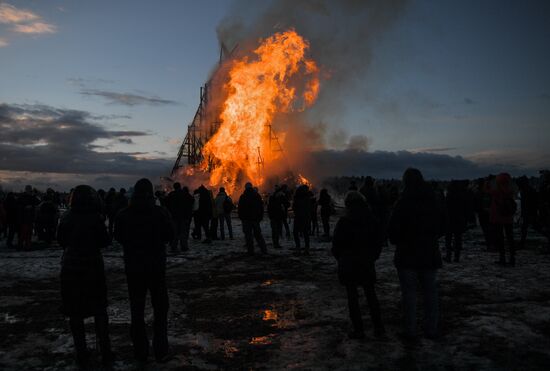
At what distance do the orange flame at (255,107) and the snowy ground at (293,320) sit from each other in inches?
1182

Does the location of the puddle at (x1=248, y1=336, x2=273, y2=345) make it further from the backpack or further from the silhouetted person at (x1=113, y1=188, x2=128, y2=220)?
the backpack

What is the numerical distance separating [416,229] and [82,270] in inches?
159

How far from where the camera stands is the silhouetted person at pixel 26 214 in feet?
47.6

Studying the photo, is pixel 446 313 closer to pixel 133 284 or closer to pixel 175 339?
pixel 175 339

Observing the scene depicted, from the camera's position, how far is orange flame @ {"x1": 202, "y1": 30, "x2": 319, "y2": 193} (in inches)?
1491

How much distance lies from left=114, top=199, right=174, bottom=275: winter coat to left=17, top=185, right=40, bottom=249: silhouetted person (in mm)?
11750

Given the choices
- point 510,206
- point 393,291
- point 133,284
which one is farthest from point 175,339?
point 510,206

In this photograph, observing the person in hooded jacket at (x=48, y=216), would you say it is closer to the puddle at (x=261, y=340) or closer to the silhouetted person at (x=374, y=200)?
the silhouetted person at (x=374, y=200)

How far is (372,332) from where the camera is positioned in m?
5.58

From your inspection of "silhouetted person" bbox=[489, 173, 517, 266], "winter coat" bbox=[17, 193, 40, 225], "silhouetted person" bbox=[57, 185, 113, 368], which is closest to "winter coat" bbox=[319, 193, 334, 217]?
"silhouetted person" bbox=[489, 173, 517, 266]

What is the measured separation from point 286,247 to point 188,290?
20.3 feet

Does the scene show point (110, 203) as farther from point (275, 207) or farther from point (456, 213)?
point (456, 213)

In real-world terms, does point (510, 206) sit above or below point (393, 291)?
above

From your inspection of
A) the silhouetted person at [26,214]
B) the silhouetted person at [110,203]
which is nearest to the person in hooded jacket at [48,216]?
the silhouetted person at [26,214]
